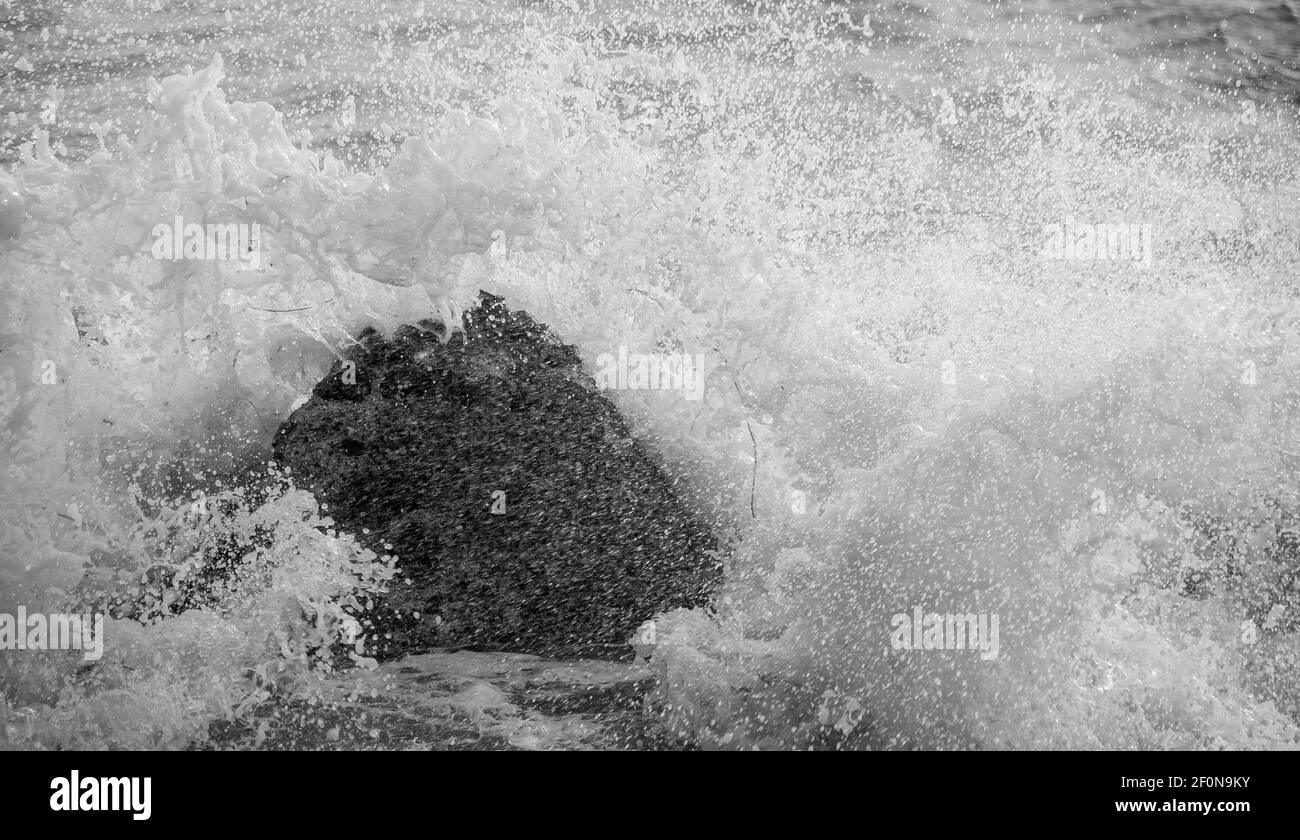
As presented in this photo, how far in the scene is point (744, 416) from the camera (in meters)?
5.05

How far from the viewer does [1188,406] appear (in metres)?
4.71

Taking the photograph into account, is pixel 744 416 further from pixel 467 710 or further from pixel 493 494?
pixel 467 710

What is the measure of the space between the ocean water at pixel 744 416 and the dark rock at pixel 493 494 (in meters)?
0.17

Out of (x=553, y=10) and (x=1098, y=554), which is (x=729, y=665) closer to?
(x=1098, y=554)

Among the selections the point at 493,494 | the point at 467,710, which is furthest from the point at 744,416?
the point at 467,710

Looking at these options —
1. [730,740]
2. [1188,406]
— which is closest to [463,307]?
[730,740]

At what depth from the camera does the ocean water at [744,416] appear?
3904 mm

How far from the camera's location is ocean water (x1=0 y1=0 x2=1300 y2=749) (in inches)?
154

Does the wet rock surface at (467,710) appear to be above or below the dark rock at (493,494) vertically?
below

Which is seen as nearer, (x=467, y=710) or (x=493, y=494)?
(x=467, y=710)

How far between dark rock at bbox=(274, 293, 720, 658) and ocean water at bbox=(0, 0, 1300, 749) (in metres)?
0.17

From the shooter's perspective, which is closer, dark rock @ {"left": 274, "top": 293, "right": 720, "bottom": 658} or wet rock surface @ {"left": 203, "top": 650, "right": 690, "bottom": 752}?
wet rock surface @ {"left": 203, "top": 650, "right": 690, "bottom": 752}

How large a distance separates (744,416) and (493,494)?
1288 mm

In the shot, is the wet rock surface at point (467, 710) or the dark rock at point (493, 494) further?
the dark rock at point (493, 494)
